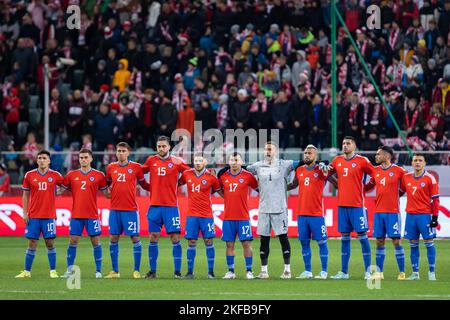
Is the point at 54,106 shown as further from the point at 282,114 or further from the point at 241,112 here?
the point at 282,114

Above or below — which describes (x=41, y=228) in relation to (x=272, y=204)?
below

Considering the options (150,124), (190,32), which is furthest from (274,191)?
(190,32)

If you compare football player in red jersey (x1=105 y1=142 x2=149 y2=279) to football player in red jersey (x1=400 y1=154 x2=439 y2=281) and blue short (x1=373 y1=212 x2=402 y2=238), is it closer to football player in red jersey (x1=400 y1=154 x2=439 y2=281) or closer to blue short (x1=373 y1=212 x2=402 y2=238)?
blue short (x1=373 y1=212 x2=402 y2=238)

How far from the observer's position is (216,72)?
33.6m

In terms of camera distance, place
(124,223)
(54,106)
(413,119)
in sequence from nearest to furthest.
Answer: (124,223), (413,119), (54,106)

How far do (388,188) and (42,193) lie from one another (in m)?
6.08

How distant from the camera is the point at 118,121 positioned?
1291 inches

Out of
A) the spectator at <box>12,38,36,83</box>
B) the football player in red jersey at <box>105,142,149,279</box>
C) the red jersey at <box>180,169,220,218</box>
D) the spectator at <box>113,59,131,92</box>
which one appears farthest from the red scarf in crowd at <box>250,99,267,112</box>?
the football player in red jersey at <box>105,142,149,279</box>

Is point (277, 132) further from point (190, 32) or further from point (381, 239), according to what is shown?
point (381, 239)

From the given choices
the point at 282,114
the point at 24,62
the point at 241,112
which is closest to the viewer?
the point at 282,114

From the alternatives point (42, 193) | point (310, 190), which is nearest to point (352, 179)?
point (310, 190)

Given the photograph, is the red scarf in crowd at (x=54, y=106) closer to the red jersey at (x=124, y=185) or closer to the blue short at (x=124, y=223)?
the red jersey at (x=124, y=185)
